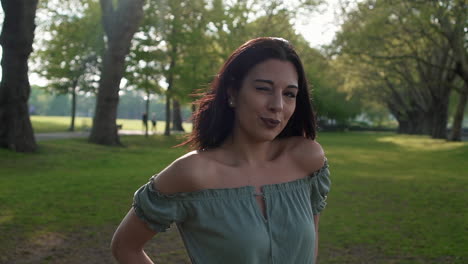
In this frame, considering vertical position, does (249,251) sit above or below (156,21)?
below

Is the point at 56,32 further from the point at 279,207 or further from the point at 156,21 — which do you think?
the point at 279,207

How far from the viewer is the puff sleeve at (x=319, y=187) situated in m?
2.39

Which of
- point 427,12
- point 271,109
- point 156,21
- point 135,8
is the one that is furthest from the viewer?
point 156,21

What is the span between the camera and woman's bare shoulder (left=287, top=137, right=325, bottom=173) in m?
2.34

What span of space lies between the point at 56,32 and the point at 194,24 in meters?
10.1

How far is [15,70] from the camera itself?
17.4 m

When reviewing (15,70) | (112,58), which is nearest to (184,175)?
(15,70)

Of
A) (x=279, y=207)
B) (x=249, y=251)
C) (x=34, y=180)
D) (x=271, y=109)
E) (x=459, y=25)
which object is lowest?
(x=34, y=180)

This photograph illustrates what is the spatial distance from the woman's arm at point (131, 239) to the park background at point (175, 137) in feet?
2.66

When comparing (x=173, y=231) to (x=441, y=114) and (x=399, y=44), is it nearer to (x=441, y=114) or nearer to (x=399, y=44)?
(x=399, y=44)

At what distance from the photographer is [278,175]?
2.22 m

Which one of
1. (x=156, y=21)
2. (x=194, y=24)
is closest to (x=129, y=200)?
(x=156, y=21)

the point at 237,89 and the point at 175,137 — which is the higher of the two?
the point at 237,89

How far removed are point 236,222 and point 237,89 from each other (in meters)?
0.54
